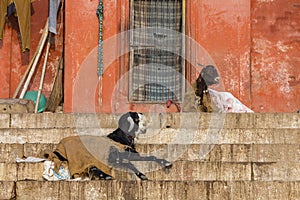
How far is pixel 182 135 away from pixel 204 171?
1.47 meters

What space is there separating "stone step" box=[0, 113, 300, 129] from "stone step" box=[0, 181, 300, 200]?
2390 millimetres

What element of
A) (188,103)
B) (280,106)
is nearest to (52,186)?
(188,103)

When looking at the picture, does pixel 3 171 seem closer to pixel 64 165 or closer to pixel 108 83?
pixel 64 165

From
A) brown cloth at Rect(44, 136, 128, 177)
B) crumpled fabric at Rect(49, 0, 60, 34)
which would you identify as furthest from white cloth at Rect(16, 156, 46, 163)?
crumpled fabric at Rect(49, 0, 60, 34)

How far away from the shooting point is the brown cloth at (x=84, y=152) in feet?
29.2

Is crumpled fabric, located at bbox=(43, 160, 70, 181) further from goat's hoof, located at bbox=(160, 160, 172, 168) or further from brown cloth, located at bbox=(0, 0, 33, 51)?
brown cloth, located at bbox=(0, 0, 33, 51)

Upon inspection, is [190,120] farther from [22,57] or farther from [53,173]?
[22,57]

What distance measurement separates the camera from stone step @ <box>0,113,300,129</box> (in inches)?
419

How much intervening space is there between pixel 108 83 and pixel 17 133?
13.2ft

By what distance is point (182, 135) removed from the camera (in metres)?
10.3

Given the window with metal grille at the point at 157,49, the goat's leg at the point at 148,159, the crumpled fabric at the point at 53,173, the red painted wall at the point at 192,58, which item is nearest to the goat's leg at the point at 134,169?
the goat's leg at the point at 148,159

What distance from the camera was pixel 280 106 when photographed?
14.9 metres

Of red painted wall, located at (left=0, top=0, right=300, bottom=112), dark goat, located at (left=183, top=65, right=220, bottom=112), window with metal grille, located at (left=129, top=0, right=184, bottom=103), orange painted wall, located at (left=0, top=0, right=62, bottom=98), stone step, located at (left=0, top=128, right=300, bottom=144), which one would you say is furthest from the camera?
orange painted wall, located at (left=0, top=0, right=62, bottom=98)

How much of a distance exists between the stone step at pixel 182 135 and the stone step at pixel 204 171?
1111mm
